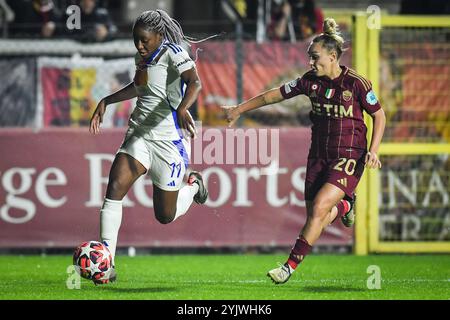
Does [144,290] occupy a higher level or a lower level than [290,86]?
lower

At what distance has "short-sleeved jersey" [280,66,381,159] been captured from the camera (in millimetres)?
9086

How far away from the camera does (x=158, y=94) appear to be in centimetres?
927

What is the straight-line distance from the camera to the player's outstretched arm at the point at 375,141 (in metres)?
8.77

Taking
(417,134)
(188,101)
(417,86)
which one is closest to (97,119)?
(188,101)

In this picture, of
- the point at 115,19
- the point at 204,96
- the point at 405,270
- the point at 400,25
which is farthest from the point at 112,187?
the point at 115,19

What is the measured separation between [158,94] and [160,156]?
493 mm

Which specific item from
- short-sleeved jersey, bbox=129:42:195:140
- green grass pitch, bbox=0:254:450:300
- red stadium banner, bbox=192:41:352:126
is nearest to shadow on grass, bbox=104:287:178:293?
green grass pitch, bbox=0:254:450:300

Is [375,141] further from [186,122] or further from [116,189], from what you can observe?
[116,189]

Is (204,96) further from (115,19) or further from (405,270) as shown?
(115,19)

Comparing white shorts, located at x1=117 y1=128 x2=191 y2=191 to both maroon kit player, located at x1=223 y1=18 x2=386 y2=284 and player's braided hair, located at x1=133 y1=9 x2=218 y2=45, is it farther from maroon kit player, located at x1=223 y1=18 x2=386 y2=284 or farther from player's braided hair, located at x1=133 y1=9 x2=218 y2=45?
player's braided hair, located at x1=133 y1=9 x2=218 y2=45

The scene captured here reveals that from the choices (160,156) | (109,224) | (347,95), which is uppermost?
(347,95)

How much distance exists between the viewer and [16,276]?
10211 millimetres

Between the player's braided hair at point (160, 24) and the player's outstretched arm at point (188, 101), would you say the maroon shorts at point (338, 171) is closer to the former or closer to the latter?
the player's outstretched arm at point (188, 101)

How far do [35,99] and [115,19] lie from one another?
462 cm
